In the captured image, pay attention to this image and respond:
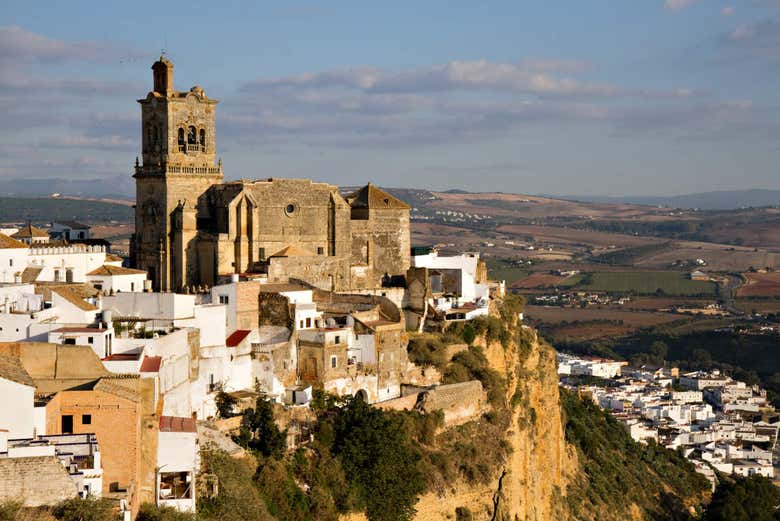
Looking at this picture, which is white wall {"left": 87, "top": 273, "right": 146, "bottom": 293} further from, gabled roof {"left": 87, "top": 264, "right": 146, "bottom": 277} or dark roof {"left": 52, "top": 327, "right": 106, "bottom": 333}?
dark roof {"left": 52, "top": 327, "right": 106, "bottom": 333}

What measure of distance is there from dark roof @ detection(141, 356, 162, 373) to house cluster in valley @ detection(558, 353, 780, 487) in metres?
48.3

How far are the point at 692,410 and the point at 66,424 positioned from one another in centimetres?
7264

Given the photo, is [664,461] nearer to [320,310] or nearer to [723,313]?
[320,310]

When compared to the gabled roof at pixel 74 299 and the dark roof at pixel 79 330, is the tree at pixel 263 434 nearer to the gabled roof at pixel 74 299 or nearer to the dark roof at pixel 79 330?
the dark roof at pixel 79 330

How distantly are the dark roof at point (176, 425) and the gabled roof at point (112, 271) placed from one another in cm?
1308

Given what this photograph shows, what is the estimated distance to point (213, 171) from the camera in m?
40.8

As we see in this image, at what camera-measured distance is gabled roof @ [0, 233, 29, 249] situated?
36.0 m

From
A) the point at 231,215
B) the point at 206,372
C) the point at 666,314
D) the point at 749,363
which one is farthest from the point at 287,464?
the point at 666,314

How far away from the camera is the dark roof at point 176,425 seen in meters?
23.1

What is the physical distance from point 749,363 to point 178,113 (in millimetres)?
91471

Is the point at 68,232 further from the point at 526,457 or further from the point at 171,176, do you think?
the point at 526,457

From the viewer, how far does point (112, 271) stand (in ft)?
121

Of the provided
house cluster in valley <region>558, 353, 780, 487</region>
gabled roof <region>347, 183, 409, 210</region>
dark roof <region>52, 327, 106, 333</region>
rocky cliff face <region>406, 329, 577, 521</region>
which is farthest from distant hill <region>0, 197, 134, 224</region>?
dark roof <region>52, 327, 106, 333</region>

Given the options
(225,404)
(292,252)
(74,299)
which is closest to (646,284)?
(292,252)
